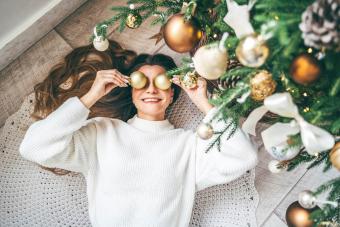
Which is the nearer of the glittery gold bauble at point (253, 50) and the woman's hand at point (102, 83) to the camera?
the glittery gold bauble at point (253, 50)

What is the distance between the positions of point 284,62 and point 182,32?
0.86ft

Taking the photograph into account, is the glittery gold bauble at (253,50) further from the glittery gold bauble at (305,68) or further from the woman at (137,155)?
the woman at (137,155)

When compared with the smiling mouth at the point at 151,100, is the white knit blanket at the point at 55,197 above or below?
below

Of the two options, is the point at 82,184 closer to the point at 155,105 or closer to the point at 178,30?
the point at 155,105

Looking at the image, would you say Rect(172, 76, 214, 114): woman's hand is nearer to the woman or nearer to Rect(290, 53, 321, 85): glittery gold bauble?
the woman

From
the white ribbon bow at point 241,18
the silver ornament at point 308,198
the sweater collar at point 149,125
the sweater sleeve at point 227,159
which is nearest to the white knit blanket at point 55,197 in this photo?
the sweater sleeve at point 227,159

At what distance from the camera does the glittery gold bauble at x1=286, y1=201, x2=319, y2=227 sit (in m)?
1.08

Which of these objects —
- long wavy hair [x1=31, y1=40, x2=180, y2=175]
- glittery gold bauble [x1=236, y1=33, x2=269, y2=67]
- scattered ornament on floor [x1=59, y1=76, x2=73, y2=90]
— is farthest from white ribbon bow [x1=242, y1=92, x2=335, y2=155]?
scattered ornament on floor [x1=59, y1=76, x2=73, y2=90]

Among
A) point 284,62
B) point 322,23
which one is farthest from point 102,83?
point 322,23

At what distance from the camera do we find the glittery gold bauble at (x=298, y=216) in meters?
1.08

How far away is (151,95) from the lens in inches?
56.3

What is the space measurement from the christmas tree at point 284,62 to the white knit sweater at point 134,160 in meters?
0.36

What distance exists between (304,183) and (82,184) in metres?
0.90

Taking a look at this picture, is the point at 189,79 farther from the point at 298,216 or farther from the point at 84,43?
the point at 84,43
